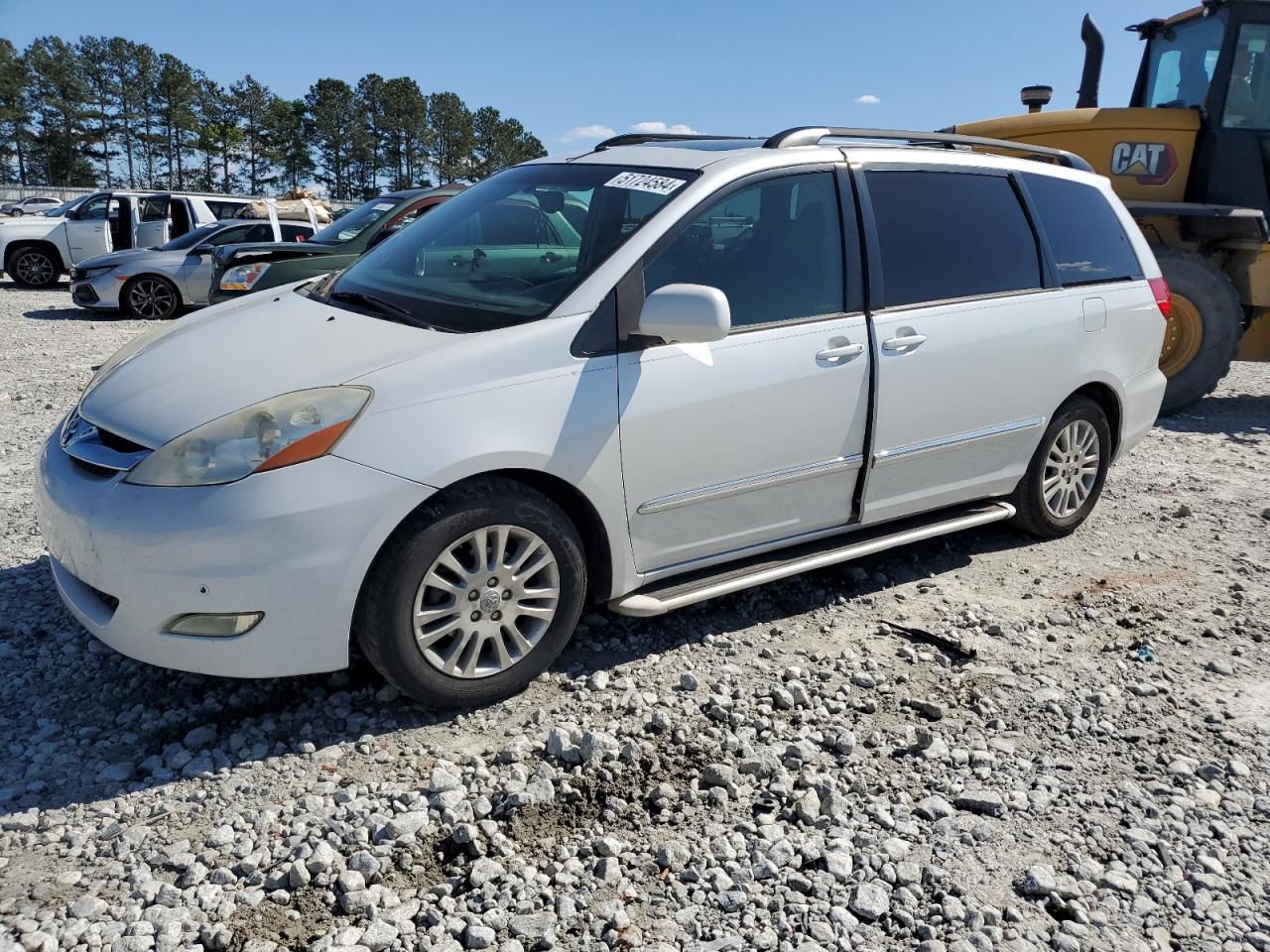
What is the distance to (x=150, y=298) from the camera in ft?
48.3

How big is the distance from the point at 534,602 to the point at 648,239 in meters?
1.32

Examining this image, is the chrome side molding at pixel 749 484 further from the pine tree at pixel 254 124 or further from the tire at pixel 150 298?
the pine tree at pixel 254 124

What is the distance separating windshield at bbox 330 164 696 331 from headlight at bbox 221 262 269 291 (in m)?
5.71

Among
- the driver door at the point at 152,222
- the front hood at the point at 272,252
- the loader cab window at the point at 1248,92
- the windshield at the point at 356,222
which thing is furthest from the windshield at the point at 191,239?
the loader cab window at the point at 1248,92

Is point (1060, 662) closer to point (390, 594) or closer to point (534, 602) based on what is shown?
point (534, 602)

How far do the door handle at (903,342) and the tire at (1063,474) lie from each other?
3.70 feet

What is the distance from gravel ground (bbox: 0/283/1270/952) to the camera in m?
2.54

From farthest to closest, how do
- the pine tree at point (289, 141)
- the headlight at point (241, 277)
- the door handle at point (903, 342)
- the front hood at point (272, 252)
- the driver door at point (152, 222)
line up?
the pine tree at point (289, 141)
the driver door at point (152, 222)
the front hood at point (272, 252)
the headlight at point (241, 277)
the door handle at point (903, 342)

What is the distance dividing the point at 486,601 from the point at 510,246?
1496mm

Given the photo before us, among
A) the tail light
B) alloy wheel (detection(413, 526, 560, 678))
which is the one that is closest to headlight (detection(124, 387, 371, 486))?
alloy wheel (detection(413, 526, 560, 678))

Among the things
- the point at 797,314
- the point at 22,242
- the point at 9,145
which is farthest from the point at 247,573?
the point at 9,145

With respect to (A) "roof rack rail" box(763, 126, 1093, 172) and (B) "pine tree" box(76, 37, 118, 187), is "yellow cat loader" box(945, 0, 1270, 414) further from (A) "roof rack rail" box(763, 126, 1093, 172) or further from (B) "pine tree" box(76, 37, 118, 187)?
(B) "pine tree" box(76, 37, 118, 187)

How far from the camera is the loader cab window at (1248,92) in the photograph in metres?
8.48

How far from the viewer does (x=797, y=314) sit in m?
3.94
